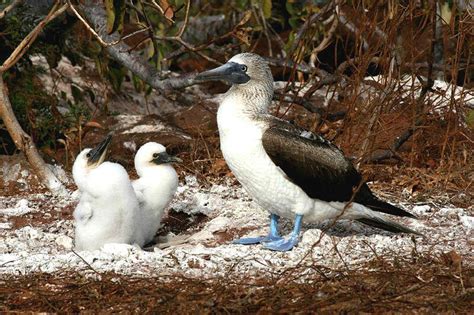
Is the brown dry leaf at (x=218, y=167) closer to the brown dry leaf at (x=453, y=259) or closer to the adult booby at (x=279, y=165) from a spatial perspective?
the adult booby at (x=279, y=165)

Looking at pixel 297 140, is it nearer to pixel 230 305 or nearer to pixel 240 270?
pixel 240 270

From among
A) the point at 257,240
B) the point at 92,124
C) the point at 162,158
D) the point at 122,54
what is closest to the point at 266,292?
the point at 257,240

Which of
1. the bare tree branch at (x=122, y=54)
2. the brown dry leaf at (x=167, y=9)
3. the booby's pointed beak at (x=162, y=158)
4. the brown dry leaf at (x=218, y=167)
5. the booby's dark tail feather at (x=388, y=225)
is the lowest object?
the brown dry leaf at (x=218, y=167)

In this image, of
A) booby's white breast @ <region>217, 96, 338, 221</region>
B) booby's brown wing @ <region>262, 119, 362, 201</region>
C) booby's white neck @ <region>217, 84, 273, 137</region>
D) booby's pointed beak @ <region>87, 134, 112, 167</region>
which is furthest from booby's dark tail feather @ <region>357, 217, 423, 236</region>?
booby's pointed beak @ <region>87, 134, 112, 167</region>

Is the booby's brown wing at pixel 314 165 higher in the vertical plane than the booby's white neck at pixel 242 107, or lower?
lower

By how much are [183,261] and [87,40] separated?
13.3ft

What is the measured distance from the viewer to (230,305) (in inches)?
182

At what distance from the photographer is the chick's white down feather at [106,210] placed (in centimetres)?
581

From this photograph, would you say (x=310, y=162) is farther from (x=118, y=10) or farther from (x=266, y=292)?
(x=118, y=10)

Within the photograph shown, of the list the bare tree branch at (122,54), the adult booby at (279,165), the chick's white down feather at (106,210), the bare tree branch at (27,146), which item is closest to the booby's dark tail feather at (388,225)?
the adult booby at (279,165)

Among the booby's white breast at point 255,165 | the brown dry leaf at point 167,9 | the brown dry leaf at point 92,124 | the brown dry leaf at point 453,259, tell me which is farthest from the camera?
the brown dry leaf at point 92,124

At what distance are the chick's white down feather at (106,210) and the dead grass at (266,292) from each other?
0.74 metres

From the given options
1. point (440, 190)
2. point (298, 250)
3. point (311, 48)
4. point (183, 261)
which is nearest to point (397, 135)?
point (440, 190)

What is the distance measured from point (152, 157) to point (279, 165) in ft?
3.48
